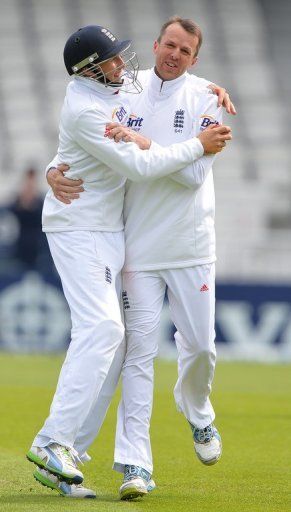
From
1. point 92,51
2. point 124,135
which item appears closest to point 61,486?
point 124,135

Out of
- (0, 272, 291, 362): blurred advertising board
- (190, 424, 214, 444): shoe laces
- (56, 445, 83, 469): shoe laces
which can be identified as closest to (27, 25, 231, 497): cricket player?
(56, 445, 83, 469): shoe laces

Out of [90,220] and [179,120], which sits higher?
[179,120]

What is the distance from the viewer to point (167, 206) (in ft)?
18.8

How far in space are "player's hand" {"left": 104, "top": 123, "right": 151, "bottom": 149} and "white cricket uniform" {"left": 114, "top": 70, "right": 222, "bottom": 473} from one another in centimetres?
22

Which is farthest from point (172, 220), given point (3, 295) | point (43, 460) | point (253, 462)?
point (3, 295)

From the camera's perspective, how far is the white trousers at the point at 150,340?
5590mm

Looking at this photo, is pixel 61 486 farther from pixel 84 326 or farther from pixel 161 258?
pixel 161 258

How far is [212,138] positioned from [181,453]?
7.54 ft

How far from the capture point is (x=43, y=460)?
520cm

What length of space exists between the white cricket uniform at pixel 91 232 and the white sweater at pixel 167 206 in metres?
0.10

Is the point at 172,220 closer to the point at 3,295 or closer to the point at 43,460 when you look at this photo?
the point at 43,460

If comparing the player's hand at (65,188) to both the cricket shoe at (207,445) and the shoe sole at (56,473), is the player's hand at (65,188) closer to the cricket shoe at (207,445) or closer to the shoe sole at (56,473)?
the shoe sole at (56,473)

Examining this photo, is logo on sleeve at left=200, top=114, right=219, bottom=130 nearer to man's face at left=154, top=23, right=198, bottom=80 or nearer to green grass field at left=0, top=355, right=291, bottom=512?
man's face at left=154, top=23, right=198, bottom=80

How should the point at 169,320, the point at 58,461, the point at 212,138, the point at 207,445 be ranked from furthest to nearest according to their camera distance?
the point at 169,320 → the point at 207,445 → the point at 212,138 → the point at 58,461
